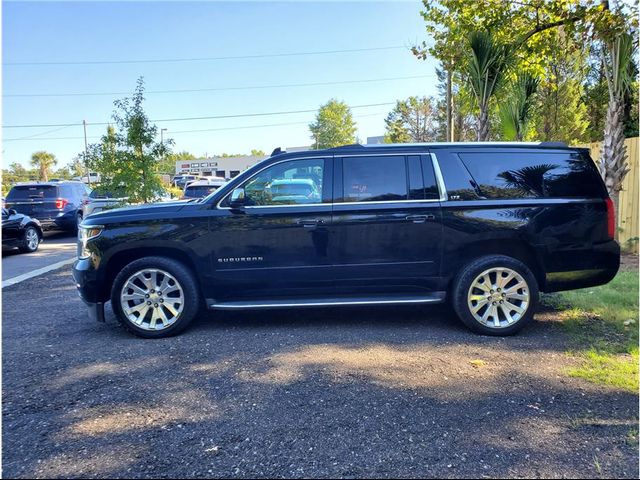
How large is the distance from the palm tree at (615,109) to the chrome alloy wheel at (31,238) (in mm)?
12966

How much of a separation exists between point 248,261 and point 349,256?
1059 millimetres

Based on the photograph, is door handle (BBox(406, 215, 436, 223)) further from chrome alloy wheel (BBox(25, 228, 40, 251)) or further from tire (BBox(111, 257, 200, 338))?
chrome alloy wheel (BBox(25, 228, 40, 251))

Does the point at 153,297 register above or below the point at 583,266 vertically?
below

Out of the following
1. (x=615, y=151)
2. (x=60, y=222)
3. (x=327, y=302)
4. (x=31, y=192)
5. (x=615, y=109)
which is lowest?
(x=327, y=302)

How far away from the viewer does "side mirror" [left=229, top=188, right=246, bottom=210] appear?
15.9 ft

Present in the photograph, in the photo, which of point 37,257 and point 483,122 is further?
point 37,257

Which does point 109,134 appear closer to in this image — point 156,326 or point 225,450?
point 156,326

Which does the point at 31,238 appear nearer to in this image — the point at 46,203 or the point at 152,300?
the point at 46,203

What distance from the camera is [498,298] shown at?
4785 mm

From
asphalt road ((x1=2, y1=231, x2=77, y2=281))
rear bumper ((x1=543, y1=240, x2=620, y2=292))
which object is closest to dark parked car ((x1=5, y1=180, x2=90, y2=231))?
asphalt road ((x1=2, y1=231, x2=77, y2=281))

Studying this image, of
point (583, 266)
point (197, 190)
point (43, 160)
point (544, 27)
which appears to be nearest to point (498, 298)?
point (583, 266)

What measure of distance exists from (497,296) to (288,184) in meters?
2.48

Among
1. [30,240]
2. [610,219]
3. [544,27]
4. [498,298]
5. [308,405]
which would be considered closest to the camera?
[308,405]

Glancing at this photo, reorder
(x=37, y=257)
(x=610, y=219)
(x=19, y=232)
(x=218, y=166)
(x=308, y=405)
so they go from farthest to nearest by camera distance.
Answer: (x=218, y=166)
(x=19, y=232)
(x=37, y=257)
(x=610, y=219)
(x=308, y=405)
